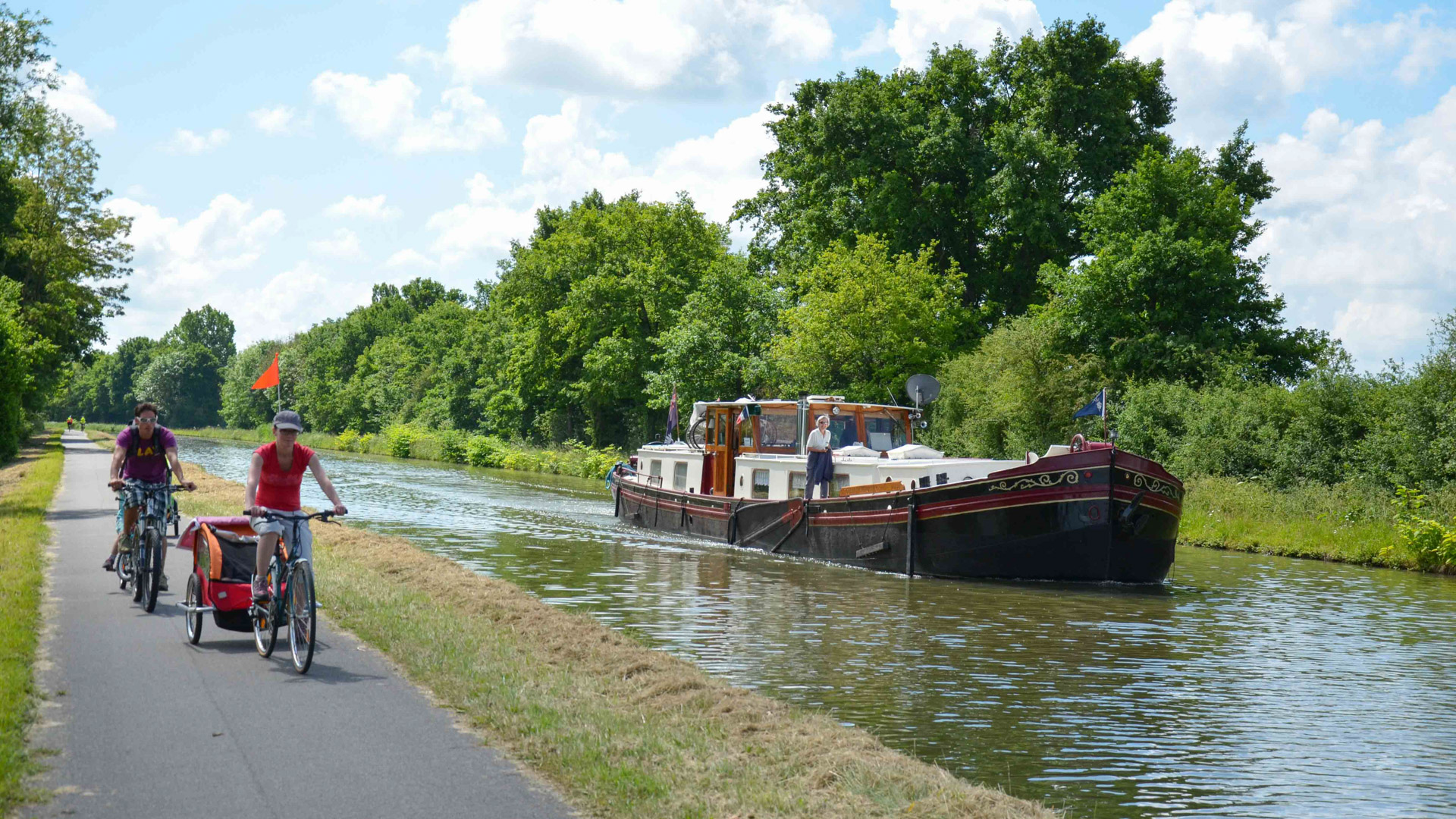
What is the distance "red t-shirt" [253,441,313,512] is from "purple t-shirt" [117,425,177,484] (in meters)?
3.45

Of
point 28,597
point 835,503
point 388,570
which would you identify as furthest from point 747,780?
point 835,503

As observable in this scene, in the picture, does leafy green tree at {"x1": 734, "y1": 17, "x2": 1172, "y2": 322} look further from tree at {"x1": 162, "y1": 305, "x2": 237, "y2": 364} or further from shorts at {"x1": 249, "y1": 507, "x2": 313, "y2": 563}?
tree at {"x1": 162, "y1": 305, "x2": 237, "y2": 364}

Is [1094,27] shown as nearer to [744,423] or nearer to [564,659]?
[744,423]

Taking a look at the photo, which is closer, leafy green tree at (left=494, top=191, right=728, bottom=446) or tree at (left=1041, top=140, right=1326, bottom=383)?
tree at (left=1041, top=140, right=1326, bottom=383)

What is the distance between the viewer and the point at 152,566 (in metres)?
11.8

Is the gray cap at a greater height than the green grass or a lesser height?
greater

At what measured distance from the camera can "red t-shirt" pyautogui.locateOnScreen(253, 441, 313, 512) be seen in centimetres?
950

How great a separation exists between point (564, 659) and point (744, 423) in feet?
53.0

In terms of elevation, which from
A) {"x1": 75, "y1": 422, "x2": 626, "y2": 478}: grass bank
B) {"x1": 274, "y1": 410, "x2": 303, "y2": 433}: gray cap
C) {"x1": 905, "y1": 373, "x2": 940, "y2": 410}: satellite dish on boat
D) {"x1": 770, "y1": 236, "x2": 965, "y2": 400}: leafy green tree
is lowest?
{"x1": 75, "y1": 422, "x2": 626, "y2": 478}: grass bank

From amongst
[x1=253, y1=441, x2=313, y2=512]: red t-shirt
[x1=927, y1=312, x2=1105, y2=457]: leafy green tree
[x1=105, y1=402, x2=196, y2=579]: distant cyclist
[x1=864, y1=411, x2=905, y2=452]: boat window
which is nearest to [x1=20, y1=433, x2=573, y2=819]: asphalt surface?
[x1=253, y1=441, x2=313, y2=512]: red t-shirt

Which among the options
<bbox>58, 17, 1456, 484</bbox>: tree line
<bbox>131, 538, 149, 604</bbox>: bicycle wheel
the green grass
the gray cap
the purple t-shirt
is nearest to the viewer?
the gray cap

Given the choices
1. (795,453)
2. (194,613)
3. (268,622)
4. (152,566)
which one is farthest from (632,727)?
(795,453)

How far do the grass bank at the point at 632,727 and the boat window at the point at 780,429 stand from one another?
502 inches

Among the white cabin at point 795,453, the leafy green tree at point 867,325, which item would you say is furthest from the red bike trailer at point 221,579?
the leafy green tree at point 867,325
